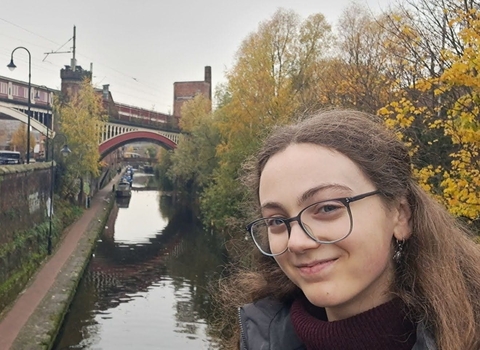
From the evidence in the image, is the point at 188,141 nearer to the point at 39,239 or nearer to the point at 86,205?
the point at 86,205

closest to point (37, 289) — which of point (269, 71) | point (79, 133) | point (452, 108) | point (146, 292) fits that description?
point (146, 292)

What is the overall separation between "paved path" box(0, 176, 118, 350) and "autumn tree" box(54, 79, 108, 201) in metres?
3.16

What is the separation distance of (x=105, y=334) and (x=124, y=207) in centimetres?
2595

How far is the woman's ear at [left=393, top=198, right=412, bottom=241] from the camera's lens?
4.59 ft

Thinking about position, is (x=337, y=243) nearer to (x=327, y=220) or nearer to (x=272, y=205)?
(x=327, y=220)

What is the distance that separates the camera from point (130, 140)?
3775 cm

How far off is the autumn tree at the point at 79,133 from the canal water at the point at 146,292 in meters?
3.21

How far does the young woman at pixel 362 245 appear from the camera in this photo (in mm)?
1277

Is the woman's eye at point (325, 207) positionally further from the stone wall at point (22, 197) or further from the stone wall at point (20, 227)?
the stone wall at point (22, 197)

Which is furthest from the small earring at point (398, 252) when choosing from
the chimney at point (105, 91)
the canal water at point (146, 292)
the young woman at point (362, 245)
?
the chimney at point (105, 91)

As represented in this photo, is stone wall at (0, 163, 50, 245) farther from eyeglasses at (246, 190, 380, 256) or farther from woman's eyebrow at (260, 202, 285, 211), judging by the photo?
eyeglasses at (246, 190, 380, 256)

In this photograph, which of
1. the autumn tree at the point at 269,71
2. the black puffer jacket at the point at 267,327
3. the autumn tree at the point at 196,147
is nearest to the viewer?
the black puffer jacket at the point at 267,327

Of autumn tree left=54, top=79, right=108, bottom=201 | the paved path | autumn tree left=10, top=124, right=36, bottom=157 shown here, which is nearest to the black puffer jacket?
the paved path

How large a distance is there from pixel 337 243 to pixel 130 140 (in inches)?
1476
